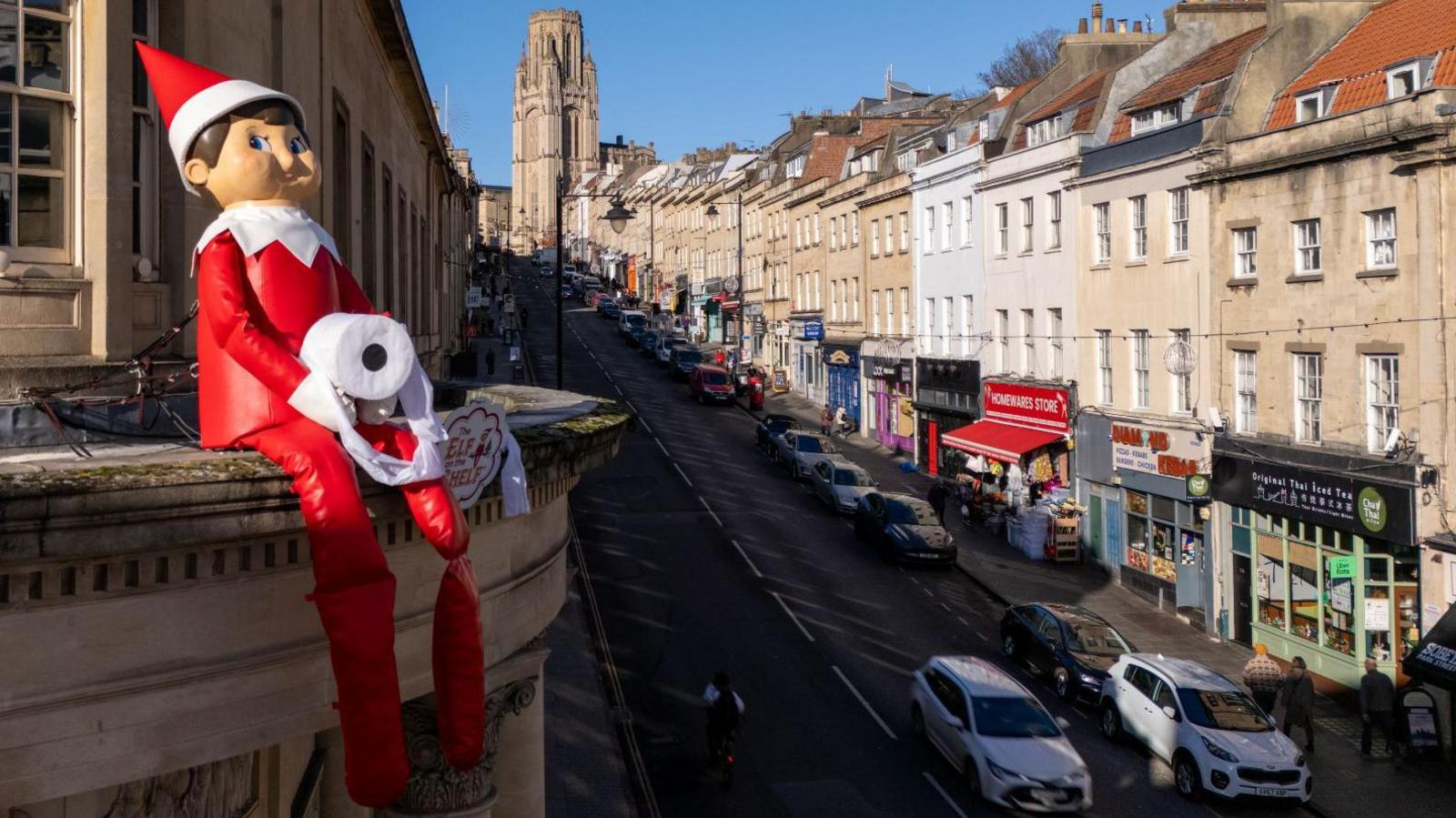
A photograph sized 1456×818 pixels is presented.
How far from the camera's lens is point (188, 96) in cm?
588

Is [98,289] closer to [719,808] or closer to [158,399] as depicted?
[158,399]

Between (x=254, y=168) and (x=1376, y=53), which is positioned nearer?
(x=254, y=168)

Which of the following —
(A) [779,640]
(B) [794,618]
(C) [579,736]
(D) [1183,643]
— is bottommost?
(C) [579,736]

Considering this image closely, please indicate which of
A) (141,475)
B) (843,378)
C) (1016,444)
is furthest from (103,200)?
(843,378)

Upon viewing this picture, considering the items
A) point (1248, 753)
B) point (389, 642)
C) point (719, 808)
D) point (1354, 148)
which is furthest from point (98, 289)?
point (1354, 148)

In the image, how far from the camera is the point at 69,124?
6723 millimetres

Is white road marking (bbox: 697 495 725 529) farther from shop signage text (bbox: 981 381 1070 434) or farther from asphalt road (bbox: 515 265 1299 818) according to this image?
shop signage text (bbox: 981 381 1070 434)

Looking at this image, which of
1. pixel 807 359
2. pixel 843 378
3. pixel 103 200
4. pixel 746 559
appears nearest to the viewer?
pixel 103 200

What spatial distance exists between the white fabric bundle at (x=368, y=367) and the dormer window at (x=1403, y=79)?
77.4 feet

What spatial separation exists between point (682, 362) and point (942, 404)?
81.1ft

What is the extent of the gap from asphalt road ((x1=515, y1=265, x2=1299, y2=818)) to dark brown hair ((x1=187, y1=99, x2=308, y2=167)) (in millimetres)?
13746

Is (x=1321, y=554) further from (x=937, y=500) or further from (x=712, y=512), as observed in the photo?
(x=712, y=512)

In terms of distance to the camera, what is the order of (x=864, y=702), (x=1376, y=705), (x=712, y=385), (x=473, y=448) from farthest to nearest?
(x=712, y=385)
(x=864, y=702)
(x=1376, y=705)
(x=473, y=448)

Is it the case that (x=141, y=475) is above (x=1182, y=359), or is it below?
below
